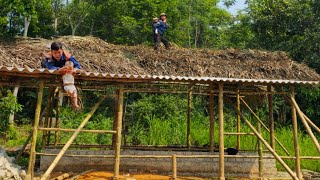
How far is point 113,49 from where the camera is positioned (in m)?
9.77

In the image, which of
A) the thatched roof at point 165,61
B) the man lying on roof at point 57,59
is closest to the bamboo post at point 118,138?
the thatched roof at point 165,61

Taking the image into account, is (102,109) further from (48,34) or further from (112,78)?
(112,78)

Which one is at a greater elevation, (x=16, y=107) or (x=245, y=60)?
(x=245, y=60)

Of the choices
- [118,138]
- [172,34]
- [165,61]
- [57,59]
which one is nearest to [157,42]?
[165,61]

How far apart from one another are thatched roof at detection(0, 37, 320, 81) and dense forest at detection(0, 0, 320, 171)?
166 cm

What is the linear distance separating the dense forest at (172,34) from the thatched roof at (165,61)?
1665mm

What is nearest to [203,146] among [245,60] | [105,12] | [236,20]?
[245,60]

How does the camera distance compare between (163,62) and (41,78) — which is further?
(163,62)

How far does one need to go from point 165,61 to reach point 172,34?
→ 46.2ft

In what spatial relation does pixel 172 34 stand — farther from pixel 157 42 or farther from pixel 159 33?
pixel 157 42

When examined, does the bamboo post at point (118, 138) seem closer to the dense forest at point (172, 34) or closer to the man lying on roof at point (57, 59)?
the man lying on roof at point (57, 59)

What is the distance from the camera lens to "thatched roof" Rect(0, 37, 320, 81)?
8.55 m

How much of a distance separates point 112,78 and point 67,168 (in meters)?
3.47

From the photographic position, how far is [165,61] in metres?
9.12
